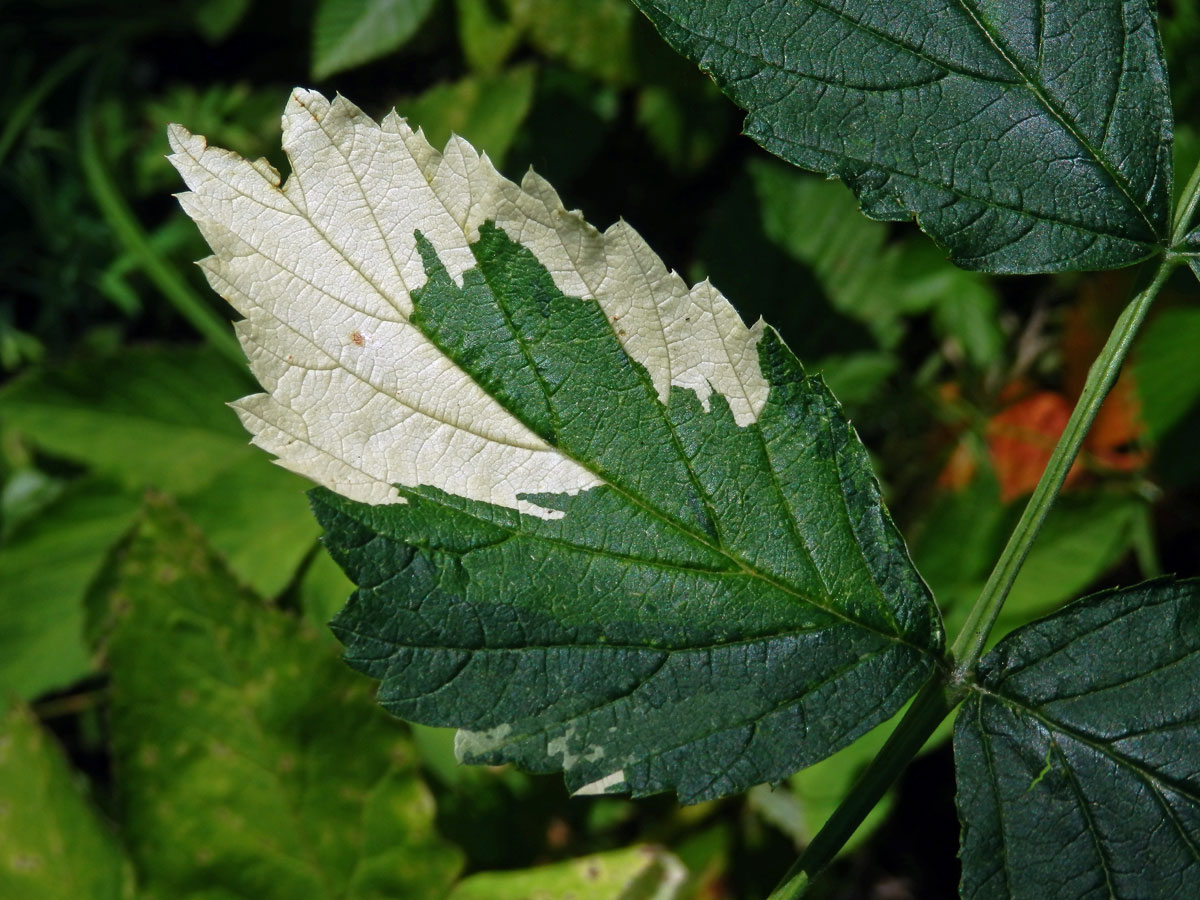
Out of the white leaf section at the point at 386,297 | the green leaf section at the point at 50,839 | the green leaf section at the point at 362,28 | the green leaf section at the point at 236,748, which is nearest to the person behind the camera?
the white leaf section at the point at 386,297

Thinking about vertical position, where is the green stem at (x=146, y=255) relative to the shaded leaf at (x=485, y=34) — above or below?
below

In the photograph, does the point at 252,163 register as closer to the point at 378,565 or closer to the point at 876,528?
the point at 378,565

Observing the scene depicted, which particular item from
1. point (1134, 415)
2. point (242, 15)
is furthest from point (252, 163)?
point (1134, 415)

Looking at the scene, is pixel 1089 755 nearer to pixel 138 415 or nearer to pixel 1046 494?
pixel 1046 494

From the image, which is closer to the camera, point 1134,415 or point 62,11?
point 1134,415

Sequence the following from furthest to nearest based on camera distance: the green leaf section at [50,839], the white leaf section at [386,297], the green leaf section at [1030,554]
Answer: the green leaf section at [1030,554]
the green leaf section at [50,839]
the white leaf section at [386,297]

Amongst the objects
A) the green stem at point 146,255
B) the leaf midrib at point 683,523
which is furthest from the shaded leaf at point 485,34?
the leaf midrib at point 683,523

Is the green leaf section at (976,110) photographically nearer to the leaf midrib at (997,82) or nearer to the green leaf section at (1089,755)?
the leaf midrib at (997,82)

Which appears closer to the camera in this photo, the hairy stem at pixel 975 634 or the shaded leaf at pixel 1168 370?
the hairy stem at pixel 975 634
